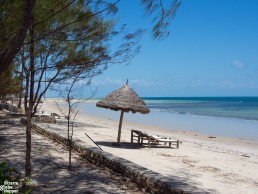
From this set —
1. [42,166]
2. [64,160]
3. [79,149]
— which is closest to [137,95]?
[79,149]

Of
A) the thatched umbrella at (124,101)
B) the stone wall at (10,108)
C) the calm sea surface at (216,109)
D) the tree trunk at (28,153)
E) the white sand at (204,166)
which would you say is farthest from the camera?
the calm sea surface at (216,109)

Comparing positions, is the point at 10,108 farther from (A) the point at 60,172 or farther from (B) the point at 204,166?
(A) the point at 60,172

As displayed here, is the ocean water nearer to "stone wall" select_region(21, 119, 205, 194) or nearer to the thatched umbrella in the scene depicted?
the thatched umbrella

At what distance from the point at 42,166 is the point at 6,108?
1618 centimetres

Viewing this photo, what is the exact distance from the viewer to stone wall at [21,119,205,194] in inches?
188

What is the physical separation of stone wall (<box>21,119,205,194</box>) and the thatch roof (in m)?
2.89

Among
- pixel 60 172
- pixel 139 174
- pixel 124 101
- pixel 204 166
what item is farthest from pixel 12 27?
pixel 124 101

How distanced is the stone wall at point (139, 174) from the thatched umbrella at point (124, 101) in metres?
2.89

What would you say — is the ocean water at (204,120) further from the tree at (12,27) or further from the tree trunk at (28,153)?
the tree at (12,27)

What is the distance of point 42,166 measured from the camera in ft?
22.4

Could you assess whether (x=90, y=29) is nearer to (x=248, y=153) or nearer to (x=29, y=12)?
(x=29, y=12)

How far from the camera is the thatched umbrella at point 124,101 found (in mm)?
11336

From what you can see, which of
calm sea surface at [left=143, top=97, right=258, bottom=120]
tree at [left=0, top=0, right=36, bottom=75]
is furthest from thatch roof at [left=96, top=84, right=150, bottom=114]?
calm sea surface at [left=143, top=97, right=258, bottom=120]

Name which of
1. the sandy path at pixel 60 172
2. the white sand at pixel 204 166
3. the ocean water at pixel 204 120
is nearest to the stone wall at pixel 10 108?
the white sand at pixel 204 166
